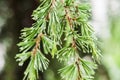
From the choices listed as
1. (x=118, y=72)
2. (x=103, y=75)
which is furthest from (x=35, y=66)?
(x=118, y=72)

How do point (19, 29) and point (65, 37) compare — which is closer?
point (65, 37)

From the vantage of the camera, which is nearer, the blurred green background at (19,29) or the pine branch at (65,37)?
the pine branch at (65,37)

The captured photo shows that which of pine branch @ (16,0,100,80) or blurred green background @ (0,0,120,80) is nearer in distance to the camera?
pine branch @ (16,0,100,80)

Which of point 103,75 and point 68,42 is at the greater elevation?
point 68,42

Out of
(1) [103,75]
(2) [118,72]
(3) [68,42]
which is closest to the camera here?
(3) [68,42]

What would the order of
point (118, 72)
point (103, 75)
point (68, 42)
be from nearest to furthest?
point (68, 42)
point (103, 75)
point (118, 72)

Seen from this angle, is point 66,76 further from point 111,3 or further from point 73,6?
point 111,3

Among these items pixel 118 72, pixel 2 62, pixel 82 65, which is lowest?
pixel 118 72

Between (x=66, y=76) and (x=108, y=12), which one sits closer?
(x=66, y=76)
